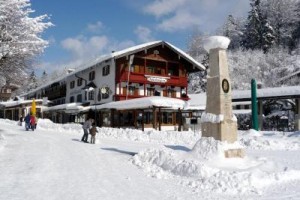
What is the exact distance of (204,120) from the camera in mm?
14258

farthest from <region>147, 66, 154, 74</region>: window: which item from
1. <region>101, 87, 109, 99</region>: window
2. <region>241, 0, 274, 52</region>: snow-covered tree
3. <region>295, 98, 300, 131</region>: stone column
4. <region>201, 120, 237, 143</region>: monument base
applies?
<region>241, 0, 274, 52</region>: snow-covered tree

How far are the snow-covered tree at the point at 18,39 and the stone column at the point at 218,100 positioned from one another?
1045cm

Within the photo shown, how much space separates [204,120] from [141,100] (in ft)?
57.9

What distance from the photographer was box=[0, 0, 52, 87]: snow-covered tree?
19109 millimetres

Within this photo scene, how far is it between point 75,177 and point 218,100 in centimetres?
585

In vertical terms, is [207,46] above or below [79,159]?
above

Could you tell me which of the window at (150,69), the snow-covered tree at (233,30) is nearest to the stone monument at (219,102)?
the window at (150,69)

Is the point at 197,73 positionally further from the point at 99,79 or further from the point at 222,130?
the point at 222,130

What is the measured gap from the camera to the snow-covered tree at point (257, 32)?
7350 cm

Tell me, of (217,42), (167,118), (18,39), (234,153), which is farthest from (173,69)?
(234,153)

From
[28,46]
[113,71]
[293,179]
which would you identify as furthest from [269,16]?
[293,179]

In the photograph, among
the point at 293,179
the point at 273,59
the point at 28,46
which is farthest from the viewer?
the point at 273,59

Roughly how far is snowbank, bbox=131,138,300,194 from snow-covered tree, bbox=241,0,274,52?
64.2 m

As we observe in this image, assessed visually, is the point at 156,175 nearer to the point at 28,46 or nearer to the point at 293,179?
the point at 293,179
